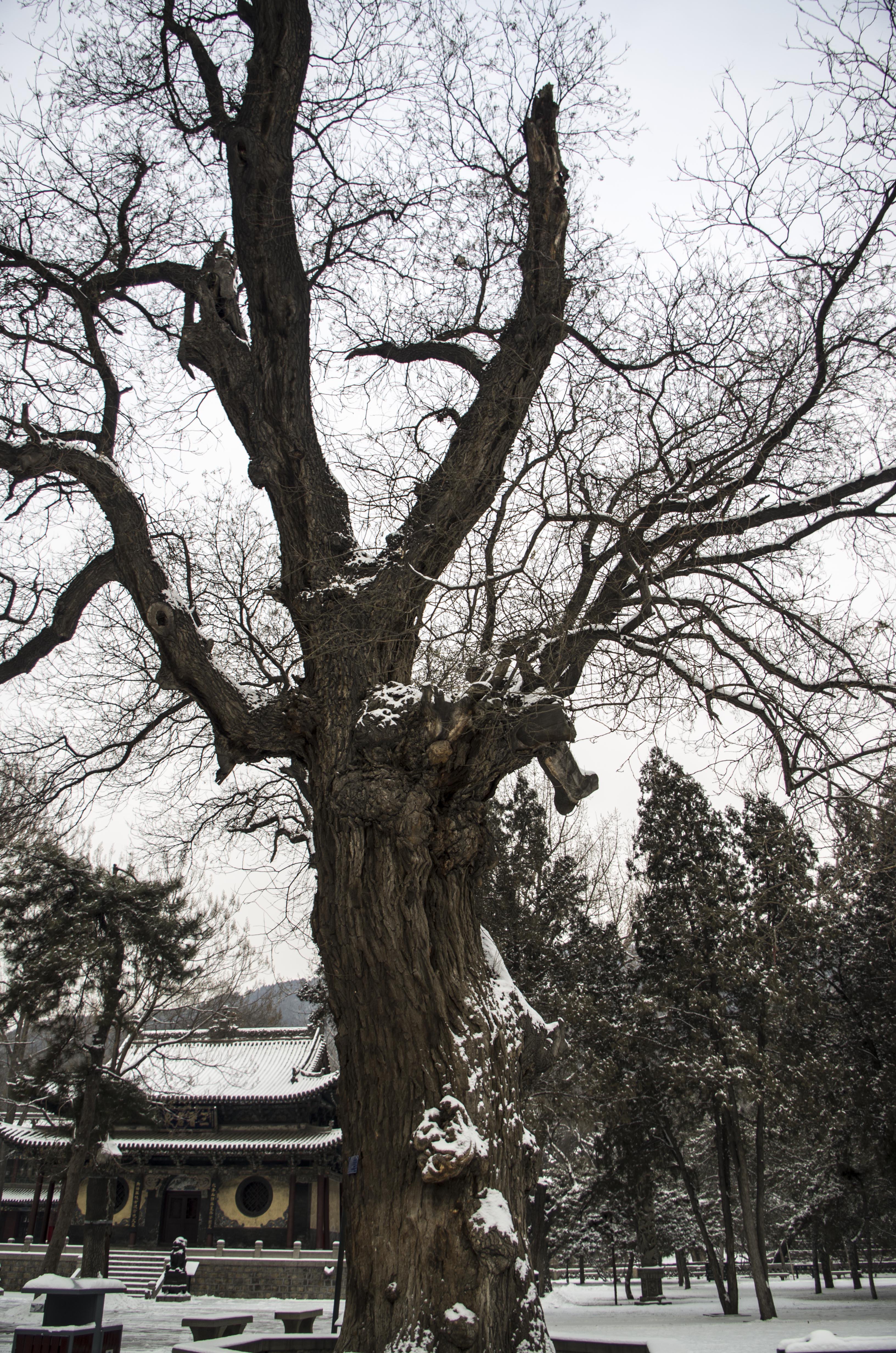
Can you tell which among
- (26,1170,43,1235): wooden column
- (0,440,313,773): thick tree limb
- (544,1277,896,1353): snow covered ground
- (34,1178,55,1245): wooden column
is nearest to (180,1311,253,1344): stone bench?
(544,1277,896,1353): snow covered ground

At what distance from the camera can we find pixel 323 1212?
826 inches

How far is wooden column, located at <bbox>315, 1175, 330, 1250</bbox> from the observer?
20625mm

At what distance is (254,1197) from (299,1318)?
1433cm

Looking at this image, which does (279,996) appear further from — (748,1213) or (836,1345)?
(836,1345)

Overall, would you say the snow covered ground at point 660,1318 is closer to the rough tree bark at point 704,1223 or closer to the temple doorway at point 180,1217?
the rough tree bark at point 704,1223

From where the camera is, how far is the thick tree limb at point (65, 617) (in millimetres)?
5469

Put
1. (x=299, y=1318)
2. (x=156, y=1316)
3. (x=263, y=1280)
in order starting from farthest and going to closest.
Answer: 1. (x=263, y=1280)
2. (x=156, y=1316)
3. (x=299, y=1318)

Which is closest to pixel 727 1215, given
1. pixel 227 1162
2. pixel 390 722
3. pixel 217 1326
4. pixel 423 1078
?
pixel 217 1326

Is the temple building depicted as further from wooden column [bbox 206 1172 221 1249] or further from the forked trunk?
the forked trunk

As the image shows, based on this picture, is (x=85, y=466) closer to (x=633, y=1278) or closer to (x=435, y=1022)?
(x=435, y=1022)

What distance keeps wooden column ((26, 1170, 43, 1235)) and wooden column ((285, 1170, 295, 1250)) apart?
610 centimetres

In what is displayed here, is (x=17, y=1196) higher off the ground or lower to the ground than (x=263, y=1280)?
higher

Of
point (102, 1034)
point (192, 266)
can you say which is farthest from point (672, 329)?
point (102, 1034)

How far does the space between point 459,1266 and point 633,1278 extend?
32.6m
